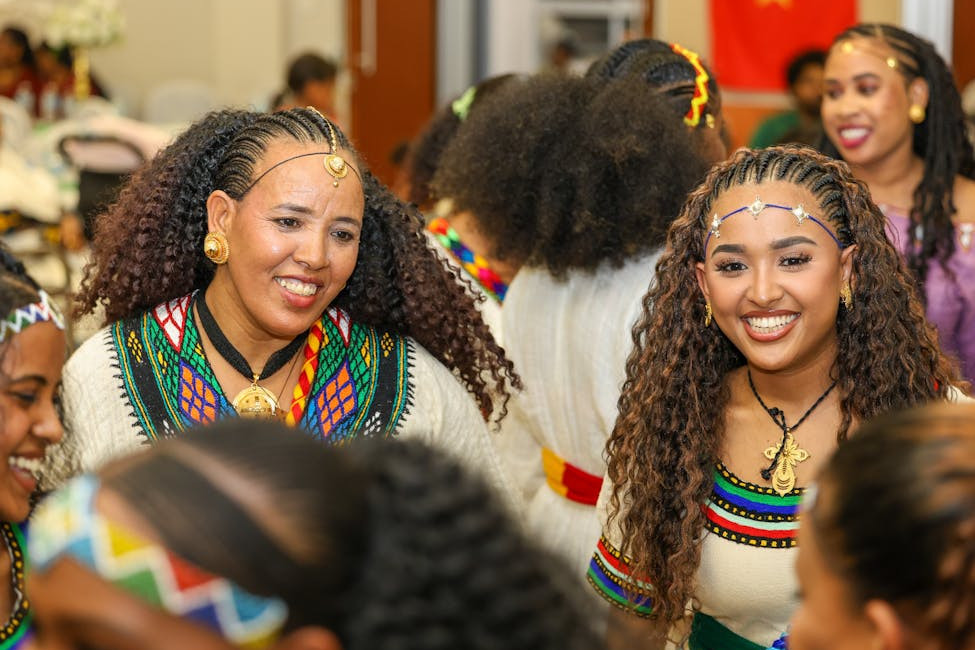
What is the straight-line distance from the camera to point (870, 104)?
4047mm

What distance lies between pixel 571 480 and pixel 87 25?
19.4ft

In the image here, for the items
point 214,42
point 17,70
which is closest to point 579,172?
point 17,70

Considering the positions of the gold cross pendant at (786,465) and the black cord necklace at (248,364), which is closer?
the gold cross pendant at (786,465)

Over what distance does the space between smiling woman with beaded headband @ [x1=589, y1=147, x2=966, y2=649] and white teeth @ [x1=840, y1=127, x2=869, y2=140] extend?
67.4 inches

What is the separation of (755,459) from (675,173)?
37.3 inches

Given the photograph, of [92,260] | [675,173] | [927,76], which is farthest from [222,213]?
[927,76]

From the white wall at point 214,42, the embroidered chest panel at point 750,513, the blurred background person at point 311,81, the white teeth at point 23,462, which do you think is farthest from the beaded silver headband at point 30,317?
the white wall at point 214,42

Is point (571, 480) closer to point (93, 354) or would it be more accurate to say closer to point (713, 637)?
point (713, 637)

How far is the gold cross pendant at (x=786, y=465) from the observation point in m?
2.33

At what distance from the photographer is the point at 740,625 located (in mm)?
2395

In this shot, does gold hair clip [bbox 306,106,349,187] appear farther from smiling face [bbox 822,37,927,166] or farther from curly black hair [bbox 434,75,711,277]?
smiling face [bbox 822,37,927,166]

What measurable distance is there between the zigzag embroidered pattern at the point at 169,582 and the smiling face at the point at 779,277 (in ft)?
4.40

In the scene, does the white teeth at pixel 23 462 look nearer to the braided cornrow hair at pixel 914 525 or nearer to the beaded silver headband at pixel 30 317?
the beaded silver headband at pixel 30 317

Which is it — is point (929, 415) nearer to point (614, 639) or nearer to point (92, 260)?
point (614, 639)
